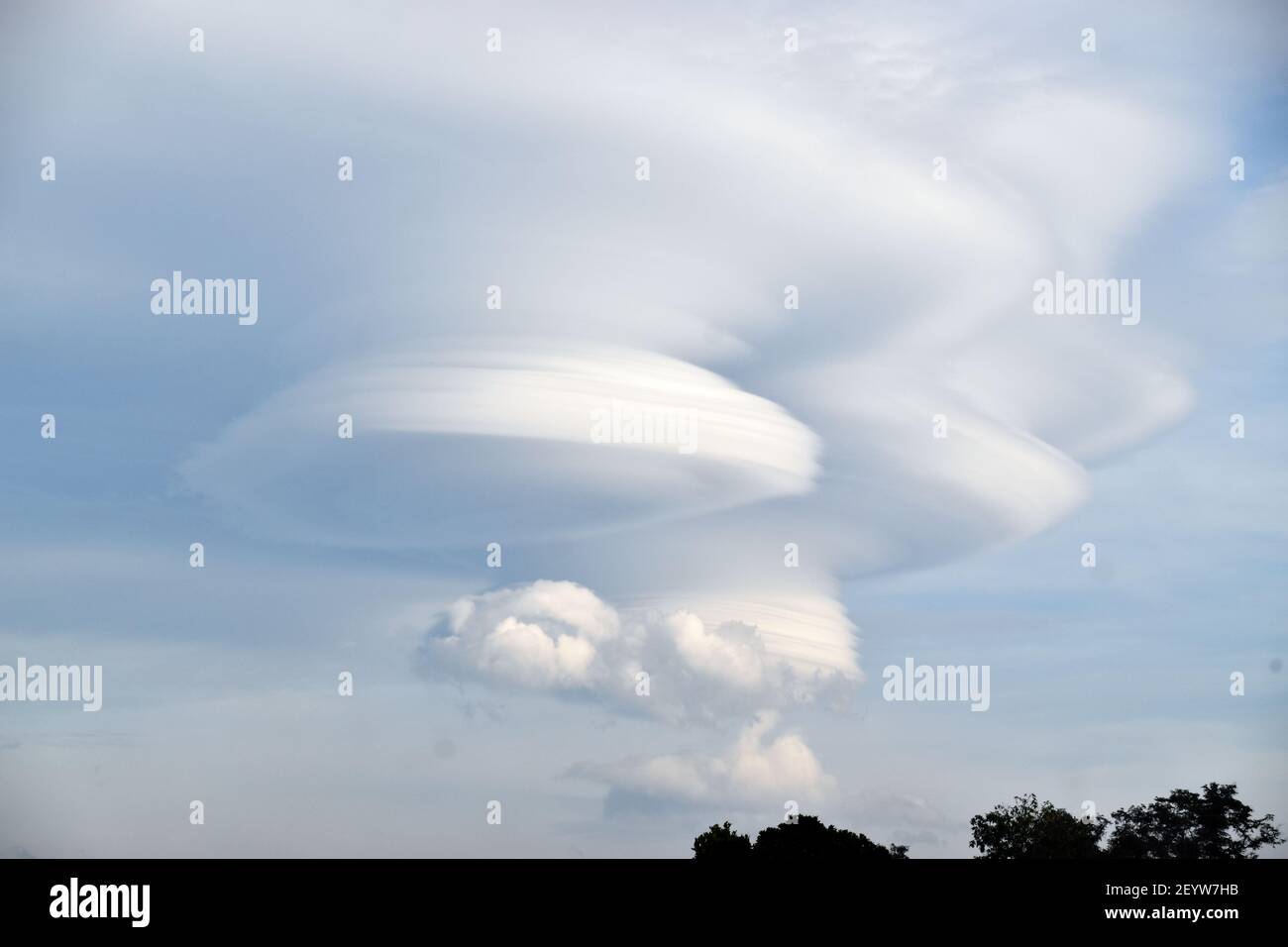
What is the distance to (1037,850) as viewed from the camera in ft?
345

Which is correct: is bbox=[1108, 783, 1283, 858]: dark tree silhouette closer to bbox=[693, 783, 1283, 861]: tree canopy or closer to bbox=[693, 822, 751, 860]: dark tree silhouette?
bbox=[693, 783, 1283, 861]: tree canopy

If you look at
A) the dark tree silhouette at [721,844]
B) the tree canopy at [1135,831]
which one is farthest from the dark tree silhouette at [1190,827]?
the dark tree silhouette at [721,844]

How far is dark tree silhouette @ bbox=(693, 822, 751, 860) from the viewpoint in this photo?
274 feet

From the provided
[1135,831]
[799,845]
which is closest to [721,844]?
[799,845]

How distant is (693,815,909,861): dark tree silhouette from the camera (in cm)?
8062

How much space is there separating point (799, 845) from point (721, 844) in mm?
6173

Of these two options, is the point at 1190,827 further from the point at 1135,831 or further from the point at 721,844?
the point at 721,844

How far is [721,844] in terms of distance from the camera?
3369 inches

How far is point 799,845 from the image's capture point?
82000mm

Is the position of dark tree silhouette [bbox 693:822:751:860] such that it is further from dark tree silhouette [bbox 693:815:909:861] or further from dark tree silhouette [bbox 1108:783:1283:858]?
dark tree silhouette [bbox 1108:783:1283:858]

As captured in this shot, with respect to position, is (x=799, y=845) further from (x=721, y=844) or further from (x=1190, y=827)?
(x=1190, y=827)

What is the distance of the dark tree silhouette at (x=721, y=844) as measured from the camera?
83625 mm

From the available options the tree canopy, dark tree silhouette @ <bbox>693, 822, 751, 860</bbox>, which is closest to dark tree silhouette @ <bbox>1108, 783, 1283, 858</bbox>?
the tree canopy
